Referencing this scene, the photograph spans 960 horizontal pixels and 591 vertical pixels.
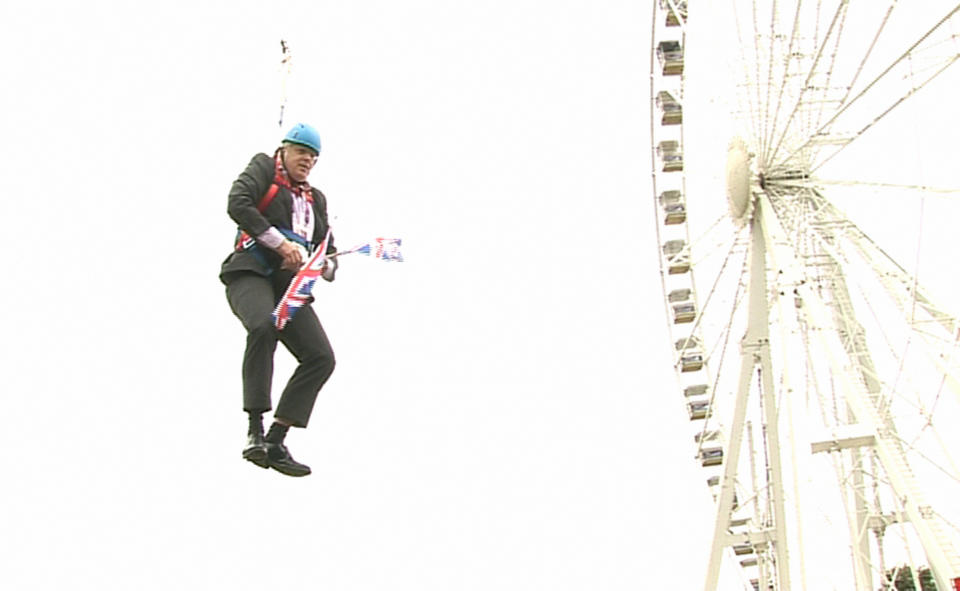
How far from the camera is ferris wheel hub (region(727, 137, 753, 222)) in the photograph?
65.5ft

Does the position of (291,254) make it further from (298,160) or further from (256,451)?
(256,451)

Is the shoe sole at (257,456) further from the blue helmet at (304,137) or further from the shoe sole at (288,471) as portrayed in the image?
the blue helmet at (304,137)

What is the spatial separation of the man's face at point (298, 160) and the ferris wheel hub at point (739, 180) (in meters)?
14.5

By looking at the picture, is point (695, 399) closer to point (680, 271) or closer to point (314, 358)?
point (680, 271)

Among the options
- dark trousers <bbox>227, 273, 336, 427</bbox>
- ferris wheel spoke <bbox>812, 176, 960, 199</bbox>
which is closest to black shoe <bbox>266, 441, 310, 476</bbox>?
dark trousers <bbox>227, 273, 336, 427</bbox>

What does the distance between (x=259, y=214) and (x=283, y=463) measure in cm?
126

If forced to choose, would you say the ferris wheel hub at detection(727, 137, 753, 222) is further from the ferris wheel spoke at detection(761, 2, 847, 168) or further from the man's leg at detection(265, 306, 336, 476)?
the man's leg at detection(265, 306, 336, 476)

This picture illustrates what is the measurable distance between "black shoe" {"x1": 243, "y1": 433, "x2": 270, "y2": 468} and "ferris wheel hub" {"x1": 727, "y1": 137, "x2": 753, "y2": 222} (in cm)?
1478

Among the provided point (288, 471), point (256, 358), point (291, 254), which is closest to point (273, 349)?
point (256, 358)

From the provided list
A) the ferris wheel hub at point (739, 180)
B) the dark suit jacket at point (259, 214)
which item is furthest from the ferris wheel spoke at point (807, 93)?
the dark suit jacket at point (259, 214)

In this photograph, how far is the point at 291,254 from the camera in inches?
243

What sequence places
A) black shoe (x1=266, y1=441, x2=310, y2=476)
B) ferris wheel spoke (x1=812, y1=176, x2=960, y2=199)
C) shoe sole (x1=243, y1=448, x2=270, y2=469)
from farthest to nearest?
ferris wheel spoke (x1=812, y1=176, x2=960, y2=199), black shoe (x1=266, y1=441, x2=310, y2=476), shoe sole (x1=243, y1=448, x2=270, y2=469)

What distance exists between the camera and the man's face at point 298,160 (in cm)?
634

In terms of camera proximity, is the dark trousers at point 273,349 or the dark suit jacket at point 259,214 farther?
the dark trousers at point 273,349
